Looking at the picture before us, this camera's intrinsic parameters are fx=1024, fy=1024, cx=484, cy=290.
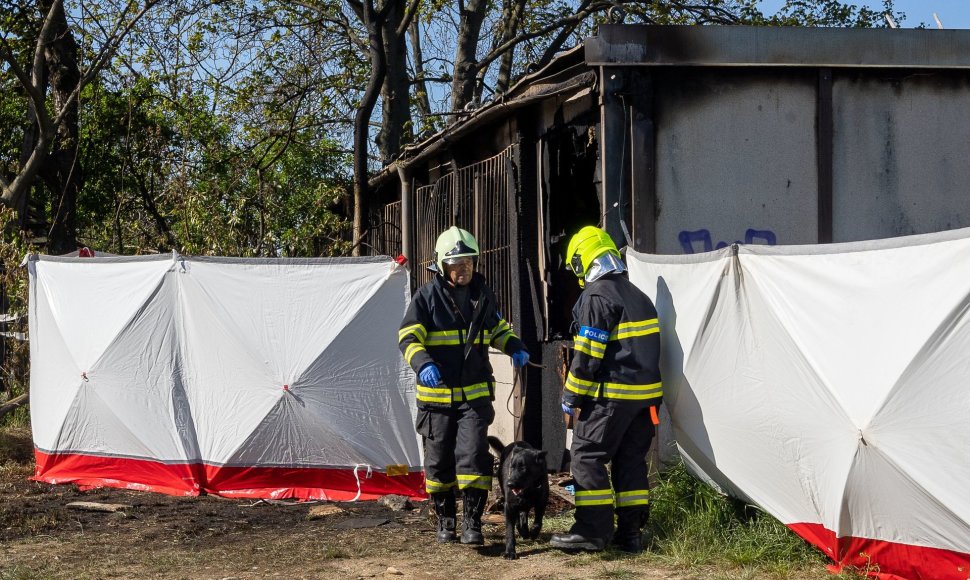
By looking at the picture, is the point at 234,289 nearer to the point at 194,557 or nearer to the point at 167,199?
the point at 194,557

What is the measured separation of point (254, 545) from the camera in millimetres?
6352

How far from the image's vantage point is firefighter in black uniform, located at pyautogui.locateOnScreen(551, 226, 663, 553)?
579cm

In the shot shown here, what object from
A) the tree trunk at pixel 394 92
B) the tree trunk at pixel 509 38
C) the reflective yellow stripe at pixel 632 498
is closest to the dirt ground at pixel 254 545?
the reflective yellow stripe at pixel 632 498

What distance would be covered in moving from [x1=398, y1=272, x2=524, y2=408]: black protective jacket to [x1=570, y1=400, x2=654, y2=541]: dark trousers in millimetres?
803

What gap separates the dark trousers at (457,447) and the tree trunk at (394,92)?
39.1ft

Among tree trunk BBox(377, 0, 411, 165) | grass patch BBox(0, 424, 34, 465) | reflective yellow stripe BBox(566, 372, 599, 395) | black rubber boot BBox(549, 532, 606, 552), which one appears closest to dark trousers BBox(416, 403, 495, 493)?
black rubber boot BBox(549, 532, 606, 552)

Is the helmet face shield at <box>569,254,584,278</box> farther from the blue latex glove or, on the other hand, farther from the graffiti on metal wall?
the graffiti on metal wall

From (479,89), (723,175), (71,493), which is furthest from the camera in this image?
(479,89)

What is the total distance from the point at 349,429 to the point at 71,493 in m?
2.41

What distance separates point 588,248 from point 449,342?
1.09 meters

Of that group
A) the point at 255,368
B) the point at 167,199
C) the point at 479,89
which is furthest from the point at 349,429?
the point at 479,89

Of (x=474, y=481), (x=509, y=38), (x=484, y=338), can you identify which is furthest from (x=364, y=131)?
(x=509, y=38)

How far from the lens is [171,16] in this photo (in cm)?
1446

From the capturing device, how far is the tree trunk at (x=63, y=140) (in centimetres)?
1391
